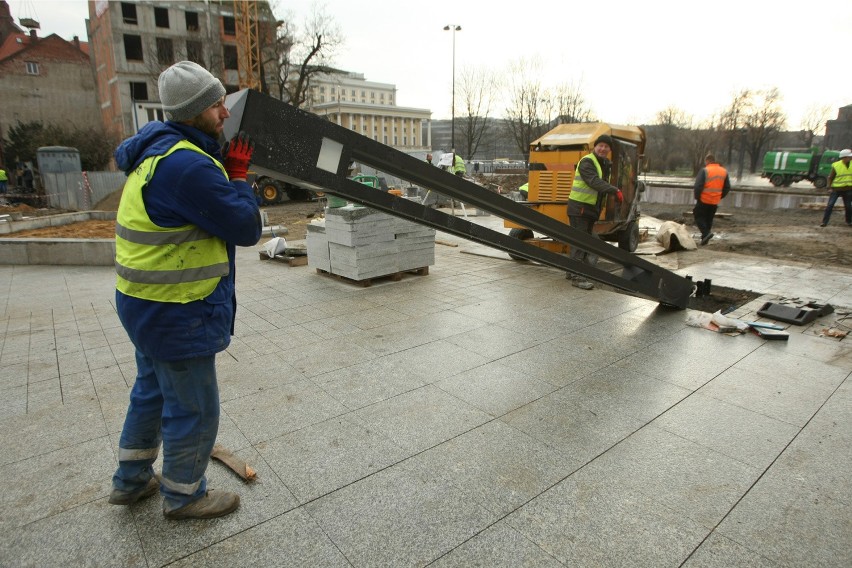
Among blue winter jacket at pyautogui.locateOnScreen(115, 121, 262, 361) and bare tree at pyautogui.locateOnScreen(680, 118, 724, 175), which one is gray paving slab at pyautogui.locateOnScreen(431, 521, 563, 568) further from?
bare tree at pyautogui.locateOnScreen(680, 118, 724, 175)

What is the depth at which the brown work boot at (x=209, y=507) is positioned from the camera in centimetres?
212

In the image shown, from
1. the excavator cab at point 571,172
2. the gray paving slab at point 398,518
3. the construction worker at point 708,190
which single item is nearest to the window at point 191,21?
the excavator cab at point 571,172

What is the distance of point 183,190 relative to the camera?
176 cm

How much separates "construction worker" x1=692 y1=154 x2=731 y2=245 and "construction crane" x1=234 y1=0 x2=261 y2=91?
109 ft

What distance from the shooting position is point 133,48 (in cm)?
3966

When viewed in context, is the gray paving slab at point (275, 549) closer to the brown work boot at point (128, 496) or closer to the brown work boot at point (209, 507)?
the brown work boot at point (209, 507)

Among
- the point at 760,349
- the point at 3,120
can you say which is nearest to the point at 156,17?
the point at 3,120

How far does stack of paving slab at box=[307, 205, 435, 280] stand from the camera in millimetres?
6105

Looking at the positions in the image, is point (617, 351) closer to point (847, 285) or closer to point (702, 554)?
point (702, 554)

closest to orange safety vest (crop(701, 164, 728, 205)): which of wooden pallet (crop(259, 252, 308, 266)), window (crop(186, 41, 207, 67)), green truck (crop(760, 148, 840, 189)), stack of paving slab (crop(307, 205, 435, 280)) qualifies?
stack of paving slab (crop(307, 205, 435, 280))

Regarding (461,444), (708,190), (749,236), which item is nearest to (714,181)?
(708,190)

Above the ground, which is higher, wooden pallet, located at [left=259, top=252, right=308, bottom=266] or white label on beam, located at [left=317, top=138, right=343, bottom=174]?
white label on beam, located at [left=317, top=138, right=343, bottom=174]

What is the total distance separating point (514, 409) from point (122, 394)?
274 centimetres

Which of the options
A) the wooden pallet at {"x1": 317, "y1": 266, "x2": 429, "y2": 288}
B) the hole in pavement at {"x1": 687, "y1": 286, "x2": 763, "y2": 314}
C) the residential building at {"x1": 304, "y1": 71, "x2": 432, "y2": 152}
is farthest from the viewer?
the residential building at {"x1": 304, "y1": 71, "x2": 432, "y2": 152}
